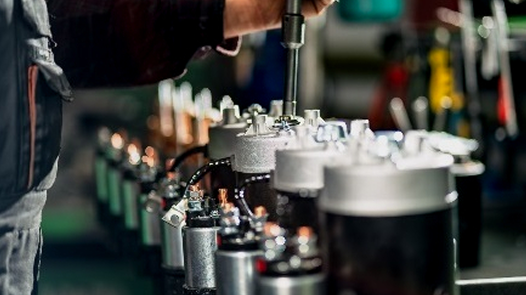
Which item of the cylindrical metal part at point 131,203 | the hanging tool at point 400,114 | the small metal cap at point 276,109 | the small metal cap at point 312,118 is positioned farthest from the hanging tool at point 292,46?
the hanging tool at point 400,114

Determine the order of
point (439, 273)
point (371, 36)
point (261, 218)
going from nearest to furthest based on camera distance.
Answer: point (439, 273) → point (261, 218) → point (371, 36)

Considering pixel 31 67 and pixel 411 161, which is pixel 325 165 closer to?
pixel 411 161

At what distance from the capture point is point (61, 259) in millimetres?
2672

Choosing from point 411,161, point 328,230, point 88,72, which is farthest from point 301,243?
point 88,72

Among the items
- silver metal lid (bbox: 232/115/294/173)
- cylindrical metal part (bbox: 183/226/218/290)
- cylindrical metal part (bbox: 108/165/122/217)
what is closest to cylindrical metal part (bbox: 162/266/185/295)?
cylindrical metal part (bbox: 183/226/218/290)

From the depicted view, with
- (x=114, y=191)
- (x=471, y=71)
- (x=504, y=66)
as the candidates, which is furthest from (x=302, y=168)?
(x=471, y=71)

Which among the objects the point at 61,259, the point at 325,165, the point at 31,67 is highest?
the point at 31,67

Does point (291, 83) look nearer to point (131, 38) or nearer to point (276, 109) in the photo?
point (276, 109)

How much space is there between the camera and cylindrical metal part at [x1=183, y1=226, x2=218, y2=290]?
1607 mm

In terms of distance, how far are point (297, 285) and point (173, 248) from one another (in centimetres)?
73

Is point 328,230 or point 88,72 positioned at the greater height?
point 88,72

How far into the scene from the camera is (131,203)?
266 cm

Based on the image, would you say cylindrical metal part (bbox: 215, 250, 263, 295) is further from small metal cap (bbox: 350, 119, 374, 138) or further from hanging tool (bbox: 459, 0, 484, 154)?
hanging tool (bbox: 459, 0, 484, 154)

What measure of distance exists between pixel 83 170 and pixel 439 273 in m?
3.48
